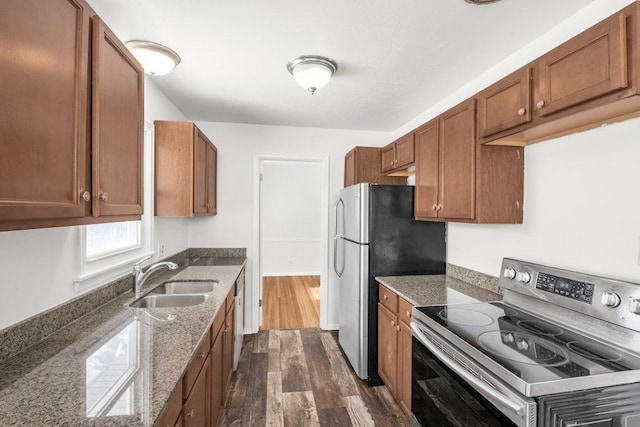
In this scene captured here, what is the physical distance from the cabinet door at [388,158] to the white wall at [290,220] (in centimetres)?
327

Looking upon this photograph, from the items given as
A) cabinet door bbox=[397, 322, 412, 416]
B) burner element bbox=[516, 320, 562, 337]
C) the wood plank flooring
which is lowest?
the wood plank flooring

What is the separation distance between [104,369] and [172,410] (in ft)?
0.88

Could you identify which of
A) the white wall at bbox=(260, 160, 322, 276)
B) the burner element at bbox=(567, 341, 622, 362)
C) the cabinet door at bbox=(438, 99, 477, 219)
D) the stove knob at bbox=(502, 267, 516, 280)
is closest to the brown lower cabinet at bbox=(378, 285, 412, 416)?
the stove knob at bbox=(502, 267, 516, 280)

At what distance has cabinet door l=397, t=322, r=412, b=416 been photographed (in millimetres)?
2035

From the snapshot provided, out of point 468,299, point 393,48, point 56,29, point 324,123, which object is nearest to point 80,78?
point 56,29

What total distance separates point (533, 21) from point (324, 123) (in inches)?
84.7

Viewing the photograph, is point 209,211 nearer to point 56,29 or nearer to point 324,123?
point 324,123

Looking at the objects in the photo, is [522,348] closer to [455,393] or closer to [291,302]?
[455,393]

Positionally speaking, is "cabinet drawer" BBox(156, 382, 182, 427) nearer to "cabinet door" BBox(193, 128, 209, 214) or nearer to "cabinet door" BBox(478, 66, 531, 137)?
"cabinet door" BBox(193, 128, 209, 214)

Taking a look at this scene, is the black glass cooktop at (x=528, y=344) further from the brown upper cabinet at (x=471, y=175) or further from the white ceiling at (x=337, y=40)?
the white ceiling at (x=337, y=40)


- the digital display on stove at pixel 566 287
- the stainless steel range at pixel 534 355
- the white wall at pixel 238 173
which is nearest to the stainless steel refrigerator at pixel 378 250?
the stainless steel range at pixel 534 355

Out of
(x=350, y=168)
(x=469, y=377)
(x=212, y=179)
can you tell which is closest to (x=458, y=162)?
(x=469, y=377)

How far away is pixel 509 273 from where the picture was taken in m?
1.79

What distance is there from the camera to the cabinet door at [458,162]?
1855 mm
